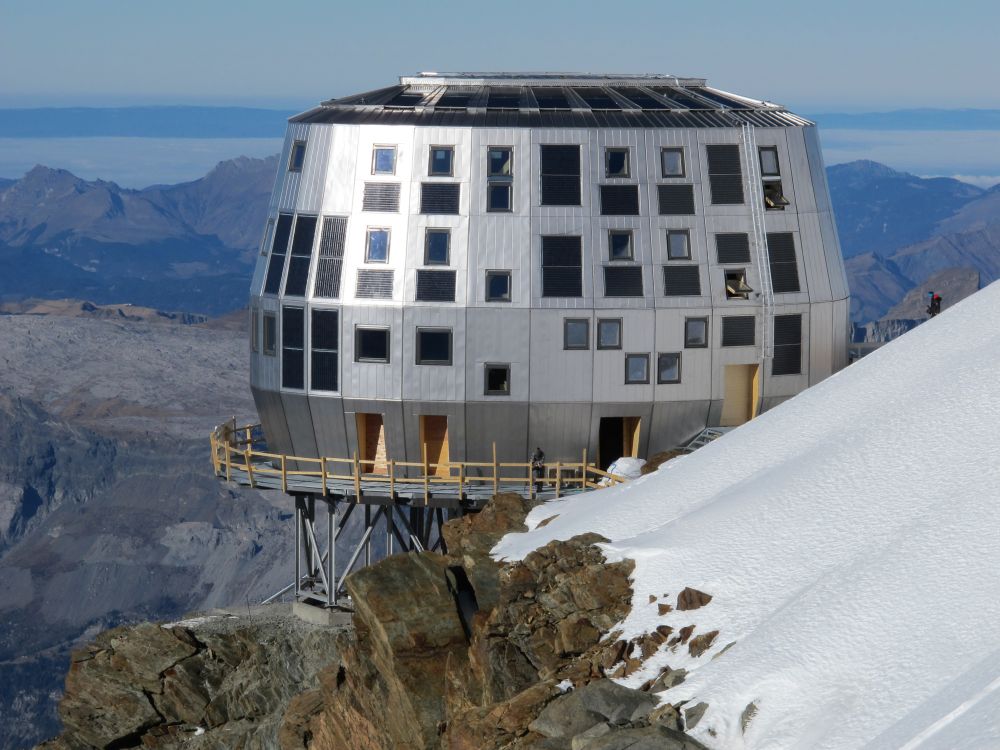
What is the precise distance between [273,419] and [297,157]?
8989 mm

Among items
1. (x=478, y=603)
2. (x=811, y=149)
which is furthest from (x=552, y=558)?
(x=811, y=149)

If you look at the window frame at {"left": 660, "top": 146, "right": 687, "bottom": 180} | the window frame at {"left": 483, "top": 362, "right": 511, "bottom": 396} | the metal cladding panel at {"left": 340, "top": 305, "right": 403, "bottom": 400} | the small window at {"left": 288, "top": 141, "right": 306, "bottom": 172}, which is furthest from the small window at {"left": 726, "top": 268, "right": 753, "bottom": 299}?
the small window at {"left": 288, "top": 141, "right": 306, "bottom": 172}

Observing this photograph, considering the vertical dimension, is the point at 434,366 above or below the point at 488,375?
above

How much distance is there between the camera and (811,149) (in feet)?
226

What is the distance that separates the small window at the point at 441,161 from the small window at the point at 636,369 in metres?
8.42

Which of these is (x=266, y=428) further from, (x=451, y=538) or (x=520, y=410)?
(x=451, y=538)

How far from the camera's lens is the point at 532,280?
6341cm

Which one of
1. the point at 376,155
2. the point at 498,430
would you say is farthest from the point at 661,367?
the point at 376,155

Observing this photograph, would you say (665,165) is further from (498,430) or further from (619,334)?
(498,430)

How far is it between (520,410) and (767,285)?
371 inches

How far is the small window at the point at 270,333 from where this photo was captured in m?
66.4

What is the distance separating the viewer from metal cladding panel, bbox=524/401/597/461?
2511 inches

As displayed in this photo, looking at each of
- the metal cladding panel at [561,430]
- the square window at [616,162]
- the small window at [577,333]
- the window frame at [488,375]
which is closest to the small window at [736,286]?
the square window at [616,162]

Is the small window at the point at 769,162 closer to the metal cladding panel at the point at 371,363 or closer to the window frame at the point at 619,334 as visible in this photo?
the window frame at the point at 619,334
